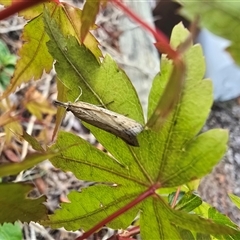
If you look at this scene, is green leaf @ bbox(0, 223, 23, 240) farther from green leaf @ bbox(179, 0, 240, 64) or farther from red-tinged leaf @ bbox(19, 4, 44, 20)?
green leaf @ bbox(179, 0, 240, 64)

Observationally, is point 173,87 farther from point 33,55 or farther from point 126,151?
point 33,55

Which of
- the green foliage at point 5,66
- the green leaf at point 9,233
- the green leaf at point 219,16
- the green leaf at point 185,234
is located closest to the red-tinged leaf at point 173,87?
the green leaf at point 219,16

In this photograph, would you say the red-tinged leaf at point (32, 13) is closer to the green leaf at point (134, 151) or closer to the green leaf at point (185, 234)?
the green leaf at point (134, 151)

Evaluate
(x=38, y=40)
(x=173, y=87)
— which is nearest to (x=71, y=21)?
(x=38, y=40)

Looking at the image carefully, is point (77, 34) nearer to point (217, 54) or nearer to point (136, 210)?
point (136, 210)

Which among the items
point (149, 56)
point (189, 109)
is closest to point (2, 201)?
point (189, 109)

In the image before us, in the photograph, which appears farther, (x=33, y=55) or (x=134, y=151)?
(x=33, y=55)
